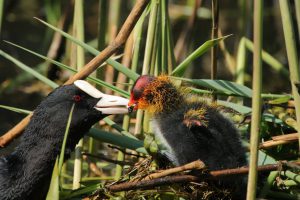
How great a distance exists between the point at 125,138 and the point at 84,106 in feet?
0.96

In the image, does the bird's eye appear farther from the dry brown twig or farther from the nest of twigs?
the dry brown twig

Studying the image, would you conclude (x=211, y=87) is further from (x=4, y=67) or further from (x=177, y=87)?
(x=4, y=67)

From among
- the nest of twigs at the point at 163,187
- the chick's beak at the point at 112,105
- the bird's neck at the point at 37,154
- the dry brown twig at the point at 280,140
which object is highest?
the chick's beak at the point at 112,105

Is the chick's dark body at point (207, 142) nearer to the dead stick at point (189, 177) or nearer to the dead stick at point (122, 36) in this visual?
the dead stick at point (189, 177)

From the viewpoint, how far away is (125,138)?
14.9 feet

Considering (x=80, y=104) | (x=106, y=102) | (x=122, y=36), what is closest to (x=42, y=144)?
(x=80, y=104)

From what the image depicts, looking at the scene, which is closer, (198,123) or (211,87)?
(198,123)

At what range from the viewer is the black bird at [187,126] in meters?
4.18

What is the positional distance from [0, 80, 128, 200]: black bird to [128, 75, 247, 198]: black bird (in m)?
0.21

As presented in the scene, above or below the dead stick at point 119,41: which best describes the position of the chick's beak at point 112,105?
below

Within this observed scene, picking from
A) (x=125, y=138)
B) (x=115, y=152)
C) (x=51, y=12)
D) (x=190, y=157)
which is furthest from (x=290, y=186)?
(x=51, y=12)

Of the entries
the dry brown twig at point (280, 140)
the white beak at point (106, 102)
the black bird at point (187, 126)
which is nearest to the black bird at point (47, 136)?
the white beak at point (106, 102)

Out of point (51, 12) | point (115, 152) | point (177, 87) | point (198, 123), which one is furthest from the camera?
point (51, 12)

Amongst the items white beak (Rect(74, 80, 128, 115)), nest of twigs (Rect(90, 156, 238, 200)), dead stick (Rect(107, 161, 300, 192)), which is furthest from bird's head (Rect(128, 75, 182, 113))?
dead stick (Rect(107, 161, 300, 192))
